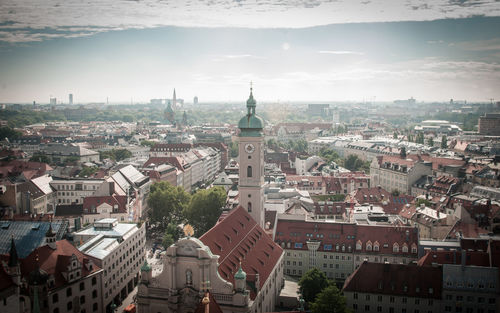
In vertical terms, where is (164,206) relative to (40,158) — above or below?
below

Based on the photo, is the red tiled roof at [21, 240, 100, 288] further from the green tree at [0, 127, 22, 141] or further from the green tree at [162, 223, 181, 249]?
the green tree at [0, 127, 22, 141]

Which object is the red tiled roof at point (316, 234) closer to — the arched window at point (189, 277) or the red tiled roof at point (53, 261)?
the arched window at point (189, 277)

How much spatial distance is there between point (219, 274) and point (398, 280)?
47.8ft

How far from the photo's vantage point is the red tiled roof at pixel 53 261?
97.6ft

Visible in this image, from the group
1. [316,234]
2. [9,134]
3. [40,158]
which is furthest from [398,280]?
[9,134]

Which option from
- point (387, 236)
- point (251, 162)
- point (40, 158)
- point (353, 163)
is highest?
point (251, 162)

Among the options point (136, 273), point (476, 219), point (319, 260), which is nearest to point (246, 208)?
point (319, 260)

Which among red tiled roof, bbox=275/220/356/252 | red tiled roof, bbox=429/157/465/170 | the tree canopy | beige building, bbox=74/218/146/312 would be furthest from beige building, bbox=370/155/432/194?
the tree canopy

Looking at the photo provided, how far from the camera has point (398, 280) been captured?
117ft

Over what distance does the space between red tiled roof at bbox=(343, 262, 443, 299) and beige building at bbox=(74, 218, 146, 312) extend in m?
17.9

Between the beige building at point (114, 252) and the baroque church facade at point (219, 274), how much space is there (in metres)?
7.18

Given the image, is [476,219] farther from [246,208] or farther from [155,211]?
[155,211]

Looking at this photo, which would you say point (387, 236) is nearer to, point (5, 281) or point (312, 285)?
point (312, 285)

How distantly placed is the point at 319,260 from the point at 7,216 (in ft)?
102
